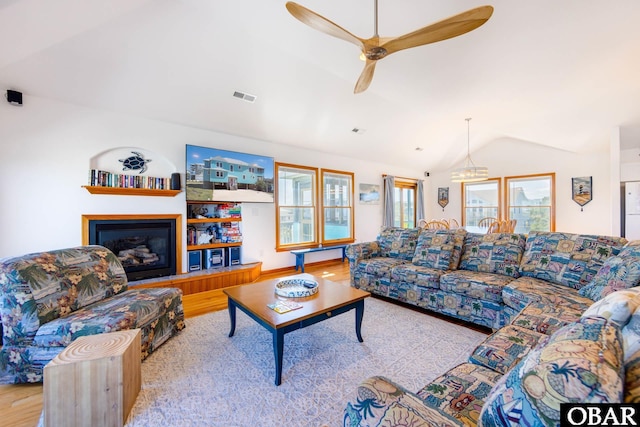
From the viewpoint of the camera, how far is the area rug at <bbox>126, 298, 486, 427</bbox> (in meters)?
1.59

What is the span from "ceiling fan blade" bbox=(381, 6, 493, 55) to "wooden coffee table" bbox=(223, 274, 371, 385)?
2.01m

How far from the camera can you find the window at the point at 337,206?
5883 millimetres

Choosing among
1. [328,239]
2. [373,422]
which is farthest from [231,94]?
[373,422]

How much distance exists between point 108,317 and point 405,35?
2895 millimetres

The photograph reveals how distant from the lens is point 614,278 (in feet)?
6.19

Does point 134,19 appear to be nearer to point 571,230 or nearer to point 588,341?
point 588,341

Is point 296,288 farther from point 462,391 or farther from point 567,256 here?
point 567,256

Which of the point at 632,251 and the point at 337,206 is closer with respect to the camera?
the point at 632,251

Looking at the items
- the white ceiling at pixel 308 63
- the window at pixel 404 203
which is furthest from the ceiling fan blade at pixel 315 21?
the window at pixel 404 203

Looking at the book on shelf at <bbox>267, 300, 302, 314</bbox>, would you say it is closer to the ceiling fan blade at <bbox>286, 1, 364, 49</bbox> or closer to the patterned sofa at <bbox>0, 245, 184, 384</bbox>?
the patterned sofa at <bbox>0, 245, 184, 384</bbox>

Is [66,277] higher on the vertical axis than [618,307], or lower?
lower

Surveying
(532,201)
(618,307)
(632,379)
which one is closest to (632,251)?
(618,307)

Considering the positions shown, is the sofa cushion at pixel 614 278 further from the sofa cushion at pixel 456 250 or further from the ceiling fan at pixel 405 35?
the ceiling fan at pixel 405 35

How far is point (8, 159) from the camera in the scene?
284 cm
